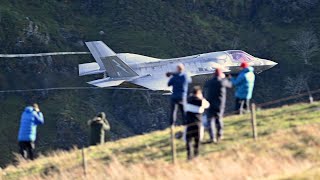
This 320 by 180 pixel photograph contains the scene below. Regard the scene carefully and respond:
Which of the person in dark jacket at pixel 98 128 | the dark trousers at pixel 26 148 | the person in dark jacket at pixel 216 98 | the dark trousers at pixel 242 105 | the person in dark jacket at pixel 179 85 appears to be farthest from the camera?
the dark trousers at pixel 242 105

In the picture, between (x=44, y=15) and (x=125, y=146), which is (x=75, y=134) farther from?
(x=125, y=146)

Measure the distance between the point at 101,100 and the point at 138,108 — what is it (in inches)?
201

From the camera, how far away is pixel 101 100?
94688 mm

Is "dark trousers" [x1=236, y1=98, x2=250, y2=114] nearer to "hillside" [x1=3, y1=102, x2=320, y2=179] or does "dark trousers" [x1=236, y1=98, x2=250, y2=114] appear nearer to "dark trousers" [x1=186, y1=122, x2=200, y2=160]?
"hillside" [x1=3, y1=102, x2=320, y2=179]

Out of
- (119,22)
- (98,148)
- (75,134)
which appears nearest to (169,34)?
(119,22)

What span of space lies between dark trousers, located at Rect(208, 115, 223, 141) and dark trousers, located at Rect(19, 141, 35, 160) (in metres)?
6.94

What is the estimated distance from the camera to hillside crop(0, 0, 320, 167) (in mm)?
89562

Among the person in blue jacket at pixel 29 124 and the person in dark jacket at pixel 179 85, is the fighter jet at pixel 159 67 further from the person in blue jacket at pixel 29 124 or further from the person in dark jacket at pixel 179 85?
the person in dark jacket at pixel 179 85

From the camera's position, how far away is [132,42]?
104938 millimetres

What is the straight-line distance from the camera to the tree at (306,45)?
334 feet

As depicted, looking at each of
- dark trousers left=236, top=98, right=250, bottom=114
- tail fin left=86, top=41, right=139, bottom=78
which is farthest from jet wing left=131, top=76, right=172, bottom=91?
dark trousers left=236, top=98, right=250, bottom=114

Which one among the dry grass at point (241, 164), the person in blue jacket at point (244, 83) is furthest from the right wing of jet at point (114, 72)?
the dry grass at point (241, 164)

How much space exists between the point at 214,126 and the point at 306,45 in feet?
255

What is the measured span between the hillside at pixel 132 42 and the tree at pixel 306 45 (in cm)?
24
